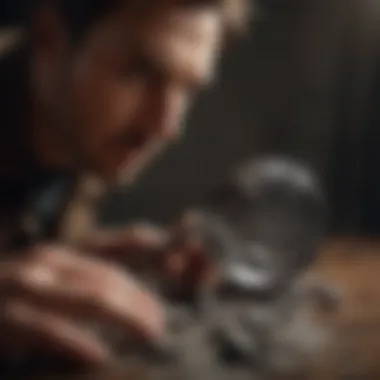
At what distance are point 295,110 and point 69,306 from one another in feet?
0.95

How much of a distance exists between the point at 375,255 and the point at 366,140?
0.38 ft

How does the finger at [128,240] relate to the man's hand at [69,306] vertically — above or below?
above

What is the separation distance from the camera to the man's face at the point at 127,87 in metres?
1.05

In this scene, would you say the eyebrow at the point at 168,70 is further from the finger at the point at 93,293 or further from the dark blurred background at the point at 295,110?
the finger at the point at 93,293

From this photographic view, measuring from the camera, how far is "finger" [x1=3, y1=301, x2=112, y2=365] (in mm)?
1032

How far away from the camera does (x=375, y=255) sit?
3.55 feet

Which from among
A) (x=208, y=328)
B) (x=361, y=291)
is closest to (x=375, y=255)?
(x=361, y=291)

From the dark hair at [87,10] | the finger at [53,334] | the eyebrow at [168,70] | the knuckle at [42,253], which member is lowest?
the finger at [53,334]

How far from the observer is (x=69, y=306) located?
1.04 m

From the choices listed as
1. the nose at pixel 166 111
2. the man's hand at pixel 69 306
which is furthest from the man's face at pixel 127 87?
the man's hand at pixel 69 306

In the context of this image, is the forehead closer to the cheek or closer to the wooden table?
the cheek

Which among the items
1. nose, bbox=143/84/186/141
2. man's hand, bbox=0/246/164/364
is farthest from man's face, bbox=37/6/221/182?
man's hand, bbox=0/246/164/364

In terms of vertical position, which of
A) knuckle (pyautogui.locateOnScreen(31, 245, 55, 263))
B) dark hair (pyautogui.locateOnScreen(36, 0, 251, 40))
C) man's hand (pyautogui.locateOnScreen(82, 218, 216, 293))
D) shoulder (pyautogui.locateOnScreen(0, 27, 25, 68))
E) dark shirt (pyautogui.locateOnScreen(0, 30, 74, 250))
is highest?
dark hair (pyautogui.locateOnScreen(36, 0, 251, 40))

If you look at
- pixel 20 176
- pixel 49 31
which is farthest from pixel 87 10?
pixel 20 176
